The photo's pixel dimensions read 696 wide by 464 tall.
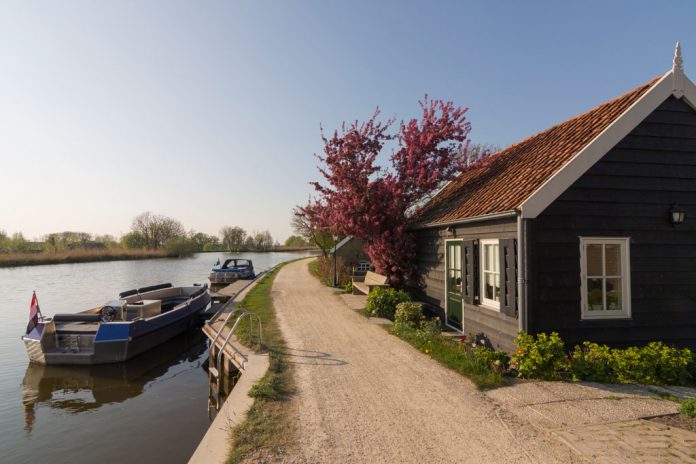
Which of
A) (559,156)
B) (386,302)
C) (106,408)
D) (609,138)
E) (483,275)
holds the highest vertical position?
(609,138)

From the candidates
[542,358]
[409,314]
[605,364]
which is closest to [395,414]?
[542,358]

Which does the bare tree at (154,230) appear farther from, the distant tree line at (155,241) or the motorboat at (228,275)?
the motorboat at (228,275)

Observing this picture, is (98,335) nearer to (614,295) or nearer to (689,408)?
(614,295)

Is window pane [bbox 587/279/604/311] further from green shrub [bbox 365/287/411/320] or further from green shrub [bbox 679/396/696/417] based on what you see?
green shrub [bbox 365/287/411/320]

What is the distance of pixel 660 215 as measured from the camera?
7.29m

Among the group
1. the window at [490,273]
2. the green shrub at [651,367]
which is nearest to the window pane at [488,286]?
the window at [490,273]

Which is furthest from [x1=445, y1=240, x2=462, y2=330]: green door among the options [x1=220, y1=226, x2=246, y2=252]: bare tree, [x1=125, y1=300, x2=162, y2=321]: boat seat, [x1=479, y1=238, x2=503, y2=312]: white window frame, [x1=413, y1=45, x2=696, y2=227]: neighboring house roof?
[x1=220, y1=226, x2=246, y2=252]: bare tree

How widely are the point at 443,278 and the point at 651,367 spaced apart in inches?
202

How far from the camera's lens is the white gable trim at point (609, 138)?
681cm

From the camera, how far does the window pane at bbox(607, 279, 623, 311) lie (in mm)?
7156

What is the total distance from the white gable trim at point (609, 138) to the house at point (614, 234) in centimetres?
2

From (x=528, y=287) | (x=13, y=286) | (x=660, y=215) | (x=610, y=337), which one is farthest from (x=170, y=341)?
(x=13, y=286)

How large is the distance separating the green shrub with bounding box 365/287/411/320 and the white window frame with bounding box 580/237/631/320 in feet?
18.7

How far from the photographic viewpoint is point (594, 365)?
6367 millimetres
